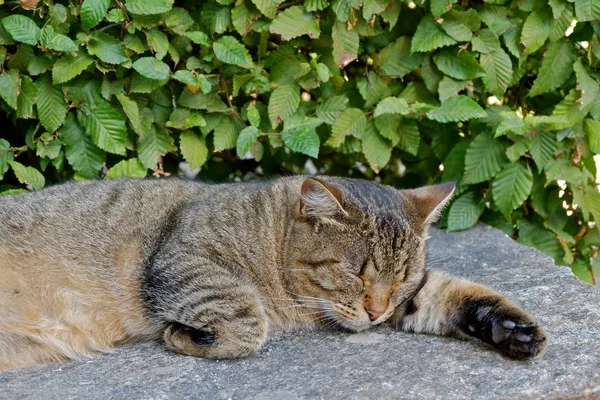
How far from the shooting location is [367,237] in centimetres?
323

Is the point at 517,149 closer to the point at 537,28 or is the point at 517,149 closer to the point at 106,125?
the point at 537,28

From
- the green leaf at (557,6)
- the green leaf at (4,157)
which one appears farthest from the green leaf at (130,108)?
the green leaf at (557,6)

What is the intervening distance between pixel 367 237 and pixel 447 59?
5.11 feet

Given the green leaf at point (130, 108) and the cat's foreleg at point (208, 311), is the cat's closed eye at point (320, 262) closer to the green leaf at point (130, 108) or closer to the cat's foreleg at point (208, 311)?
the cat's foreleg at point (208, 311)

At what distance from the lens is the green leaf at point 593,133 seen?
4.39 m

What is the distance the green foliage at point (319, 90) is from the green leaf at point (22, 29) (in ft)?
0.23

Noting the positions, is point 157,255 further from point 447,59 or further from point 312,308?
point 447,59

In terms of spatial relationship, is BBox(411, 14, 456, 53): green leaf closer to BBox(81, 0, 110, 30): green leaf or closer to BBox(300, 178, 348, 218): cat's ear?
BBox(300, 178, 348, 218): cat's ear

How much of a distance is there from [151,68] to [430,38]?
1505mm

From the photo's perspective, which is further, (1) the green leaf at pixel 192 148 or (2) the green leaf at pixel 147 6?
(1) the green leaf at pixel 192 148

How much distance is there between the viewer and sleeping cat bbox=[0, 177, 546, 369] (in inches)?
124

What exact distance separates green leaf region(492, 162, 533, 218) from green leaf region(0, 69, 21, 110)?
261 centimetres

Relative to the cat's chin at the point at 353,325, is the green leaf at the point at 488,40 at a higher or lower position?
higher

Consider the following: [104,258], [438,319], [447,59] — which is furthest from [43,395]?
[447,59]
